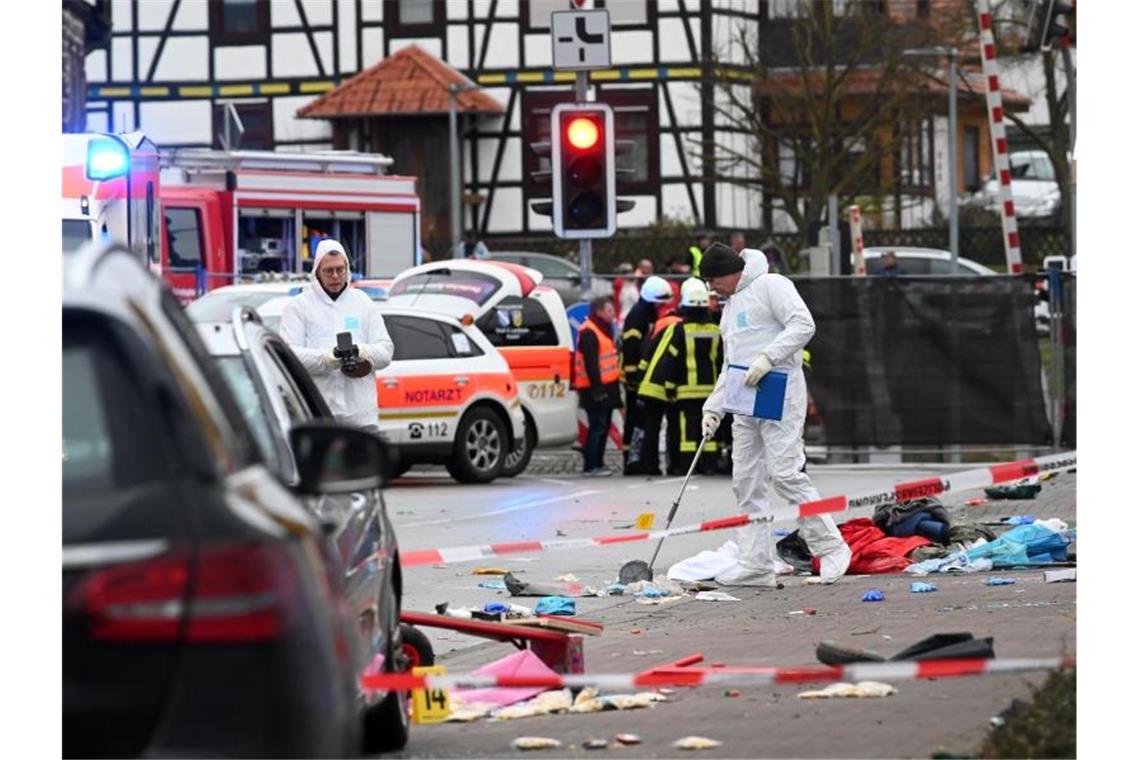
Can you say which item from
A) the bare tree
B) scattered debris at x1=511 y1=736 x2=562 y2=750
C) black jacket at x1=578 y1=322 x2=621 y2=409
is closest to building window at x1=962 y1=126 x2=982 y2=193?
the bare tree

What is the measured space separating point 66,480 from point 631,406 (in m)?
18.9

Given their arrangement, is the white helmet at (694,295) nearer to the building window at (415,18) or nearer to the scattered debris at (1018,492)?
the scattered debris at (1018,492)

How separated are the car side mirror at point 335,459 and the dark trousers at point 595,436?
17.5 m

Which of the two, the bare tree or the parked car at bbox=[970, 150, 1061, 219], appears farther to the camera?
the parked car at bbox=[970, 150, 1061, 219]

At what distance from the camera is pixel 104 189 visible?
1638 cm

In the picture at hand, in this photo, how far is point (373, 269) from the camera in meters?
36.4

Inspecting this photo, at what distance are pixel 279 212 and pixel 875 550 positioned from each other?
2095cm

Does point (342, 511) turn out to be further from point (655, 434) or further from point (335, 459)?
point (655, 434)

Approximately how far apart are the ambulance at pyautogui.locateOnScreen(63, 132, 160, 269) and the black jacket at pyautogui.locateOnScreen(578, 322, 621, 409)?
6.93 metres

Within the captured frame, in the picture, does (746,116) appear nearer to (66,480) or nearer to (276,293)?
(276,293)

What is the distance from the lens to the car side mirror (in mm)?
5457

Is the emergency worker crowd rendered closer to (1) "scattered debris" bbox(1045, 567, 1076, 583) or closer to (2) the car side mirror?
(1) "scattered debris" bbox(1045, 567, 1076, 583)

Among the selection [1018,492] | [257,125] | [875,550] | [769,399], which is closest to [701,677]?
[769,399]
